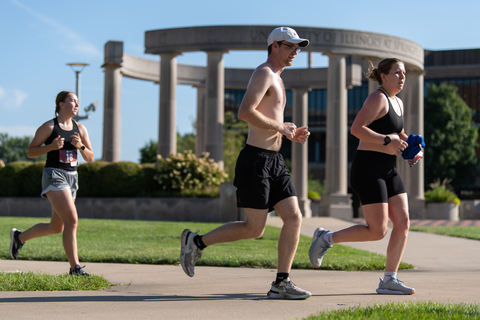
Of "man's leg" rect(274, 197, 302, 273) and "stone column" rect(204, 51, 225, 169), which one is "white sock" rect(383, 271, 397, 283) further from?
"stone column" rect(204, 51, 225, 169)

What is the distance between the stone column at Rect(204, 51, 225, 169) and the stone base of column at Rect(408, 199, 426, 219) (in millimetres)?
8395

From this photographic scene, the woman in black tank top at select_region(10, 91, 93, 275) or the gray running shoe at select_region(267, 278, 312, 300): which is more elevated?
the woman in black tank top at select_region(10, 91, 93, 275)

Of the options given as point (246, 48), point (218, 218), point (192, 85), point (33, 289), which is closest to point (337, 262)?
point (33, 289)

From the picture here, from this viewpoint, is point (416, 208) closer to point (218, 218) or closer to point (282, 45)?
point (218, 218)

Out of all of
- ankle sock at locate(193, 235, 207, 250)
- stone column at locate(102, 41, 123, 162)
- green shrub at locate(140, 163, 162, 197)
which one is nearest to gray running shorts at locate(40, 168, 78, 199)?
ankle sock at locate(193, 235, 207, 250)

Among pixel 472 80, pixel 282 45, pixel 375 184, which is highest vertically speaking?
pixel 472 80

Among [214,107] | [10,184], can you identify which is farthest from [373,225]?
[214,107]

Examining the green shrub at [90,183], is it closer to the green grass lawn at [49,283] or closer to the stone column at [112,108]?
the stone column at [112,108]

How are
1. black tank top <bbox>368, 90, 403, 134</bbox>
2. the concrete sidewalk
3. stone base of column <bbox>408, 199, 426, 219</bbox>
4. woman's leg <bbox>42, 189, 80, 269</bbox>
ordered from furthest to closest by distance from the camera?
stone base of column <bbox>408, 199, 426, 219</bbox> < woman's leg <bbox>42, 189, 80, 269</bbox> < black tank top <bbox>368, 90, 403, 134</bbox> < the concrete sidewalk

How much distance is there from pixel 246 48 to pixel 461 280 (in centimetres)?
1700

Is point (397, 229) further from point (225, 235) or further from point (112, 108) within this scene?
point (112, 108)

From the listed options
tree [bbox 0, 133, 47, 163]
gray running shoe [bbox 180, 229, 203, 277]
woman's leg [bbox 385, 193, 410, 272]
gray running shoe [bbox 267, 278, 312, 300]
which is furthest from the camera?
tree [bbox 0, 133, 47, 163]

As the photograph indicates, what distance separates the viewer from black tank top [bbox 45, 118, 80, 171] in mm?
5926

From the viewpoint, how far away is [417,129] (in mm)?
25609
